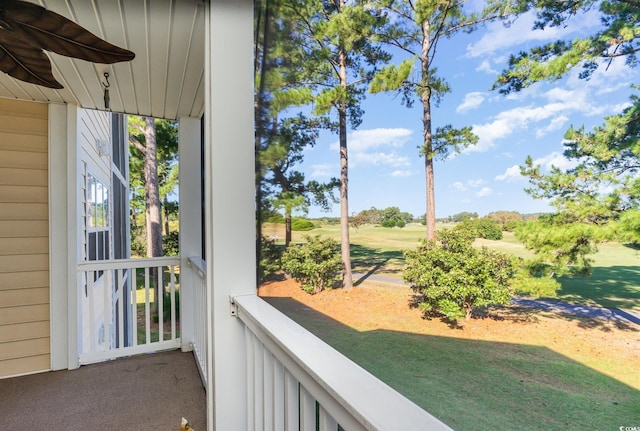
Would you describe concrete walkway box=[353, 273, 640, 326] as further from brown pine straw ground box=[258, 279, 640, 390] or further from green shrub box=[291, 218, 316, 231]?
green shrub box=[291, 218, 316, 231]

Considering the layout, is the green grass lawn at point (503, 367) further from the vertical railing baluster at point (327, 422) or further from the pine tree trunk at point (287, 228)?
the pine tree trunk at point (287, 228)

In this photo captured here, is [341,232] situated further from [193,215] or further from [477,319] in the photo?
[193,215]

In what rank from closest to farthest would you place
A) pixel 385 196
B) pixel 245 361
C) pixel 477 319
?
pixel 477 319
pixel 385 196
pixel 245 361

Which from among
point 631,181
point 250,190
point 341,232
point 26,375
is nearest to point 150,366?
point 26,375

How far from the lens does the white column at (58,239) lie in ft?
9.37

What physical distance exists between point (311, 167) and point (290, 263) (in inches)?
23.0

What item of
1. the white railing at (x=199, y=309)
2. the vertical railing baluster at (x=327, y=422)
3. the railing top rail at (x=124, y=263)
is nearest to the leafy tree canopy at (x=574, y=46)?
the vertical railing baluster at (x=327, y=422)

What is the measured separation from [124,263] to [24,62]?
6.60 ft

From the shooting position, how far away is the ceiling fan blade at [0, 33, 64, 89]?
5.49 feet

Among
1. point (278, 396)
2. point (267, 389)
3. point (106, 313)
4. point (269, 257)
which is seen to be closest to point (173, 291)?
point (106, 313)

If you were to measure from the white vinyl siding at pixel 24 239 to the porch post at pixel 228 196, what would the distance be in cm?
224

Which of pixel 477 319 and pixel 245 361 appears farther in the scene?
pixel 245 361

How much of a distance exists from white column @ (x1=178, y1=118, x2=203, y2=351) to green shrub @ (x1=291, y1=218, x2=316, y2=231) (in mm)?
1643

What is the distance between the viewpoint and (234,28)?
1618 mm
